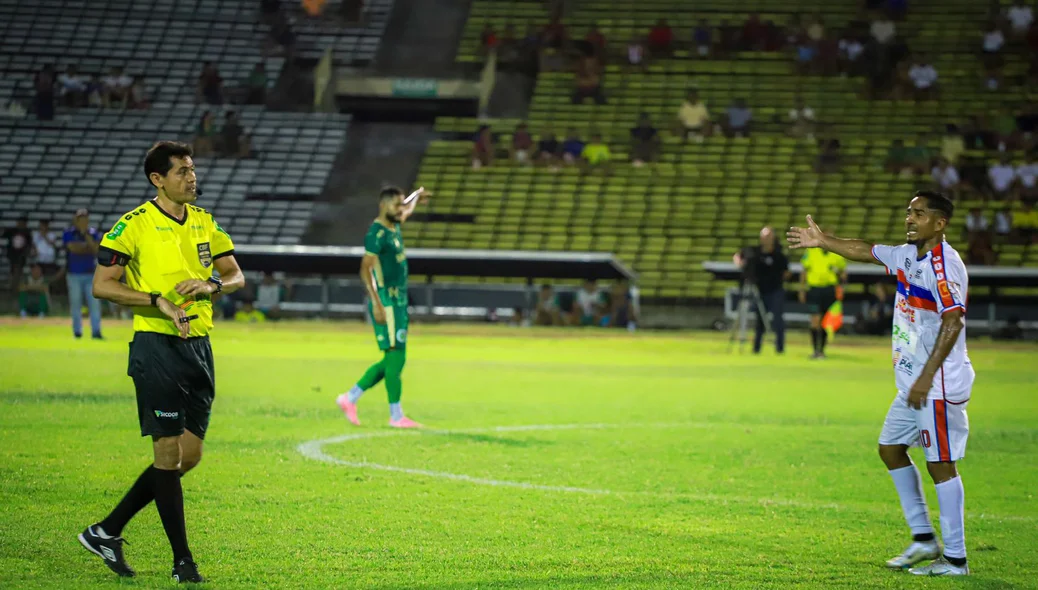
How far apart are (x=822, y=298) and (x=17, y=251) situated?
2145 centimetres

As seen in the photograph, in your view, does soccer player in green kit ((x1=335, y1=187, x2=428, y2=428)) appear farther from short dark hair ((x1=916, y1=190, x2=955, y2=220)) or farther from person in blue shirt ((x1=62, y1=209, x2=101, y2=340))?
person in blue shirt ((x1=62, y1=209, x2=101, y2=340))

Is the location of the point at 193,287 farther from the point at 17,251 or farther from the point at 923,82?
the point at 923,82

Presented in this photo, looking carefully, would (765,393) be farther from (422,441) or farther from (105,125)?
(105,125)

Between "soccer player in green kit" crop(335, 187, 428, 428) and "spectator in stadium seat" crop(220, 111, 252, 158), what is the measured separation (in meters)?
29.2

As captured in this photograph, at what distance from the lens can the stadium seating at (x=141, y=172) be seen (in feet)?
129

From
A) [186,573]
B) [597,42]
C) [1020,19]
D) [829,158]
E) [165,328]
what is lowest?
[186,573]

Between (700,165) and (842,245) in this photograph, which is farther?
(700,165)

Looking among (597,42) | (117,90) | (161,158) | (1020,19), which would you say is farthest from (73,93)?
(161,158)

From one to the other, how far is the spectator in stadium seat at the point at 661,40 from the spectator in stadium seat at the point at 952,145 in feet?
30.2

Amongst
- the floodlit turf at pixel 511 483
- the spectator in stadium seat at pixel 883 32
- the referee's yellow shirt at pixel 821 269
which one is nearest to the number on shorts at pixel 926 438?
the floodlit turf at pixel 511 483

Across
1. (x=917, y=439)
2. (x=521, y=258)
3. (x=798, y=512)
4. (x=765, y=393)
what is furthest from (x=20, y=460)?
(x=521, y=258)

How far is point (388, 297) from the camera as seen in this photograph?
1334 centimetres

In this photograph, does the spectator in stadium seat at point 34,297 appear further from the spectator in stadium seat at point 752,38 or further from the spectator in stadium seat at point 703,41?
the spectator in stadium seat at point 752,38

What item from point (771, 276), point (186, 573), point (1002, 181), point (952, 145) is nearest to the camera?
point (186, 573)
